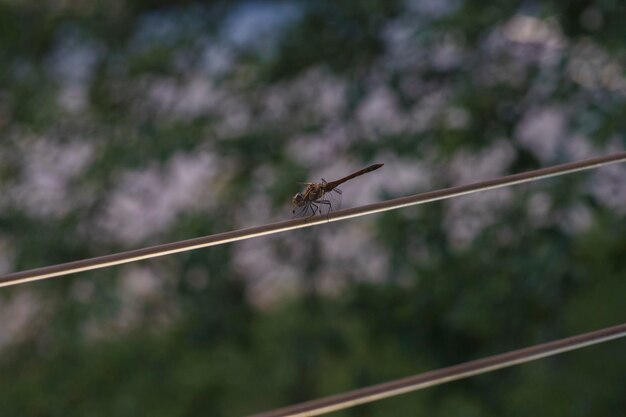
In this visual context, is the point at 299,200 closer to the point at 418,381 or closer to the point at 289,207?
the point at 418,381

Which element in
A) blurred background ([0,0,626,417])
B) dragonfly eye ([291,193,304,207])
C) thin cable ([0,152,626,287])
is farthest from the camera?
blurred background ([0,0,626,417])

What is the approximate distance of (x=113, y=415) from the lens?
3.93 m

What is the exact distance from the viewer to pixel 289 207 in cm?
378

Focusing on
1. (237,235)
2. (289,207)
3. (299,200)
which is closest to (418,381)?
(237,235)

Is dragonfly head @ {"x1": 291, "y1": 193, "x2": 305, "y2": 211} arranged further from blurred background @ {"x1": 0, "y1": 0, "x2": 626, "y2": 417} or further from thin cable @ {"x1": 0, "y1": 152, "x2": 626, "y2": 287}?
blurred background @ {"x1": 0, "y1": 0, "x2": 626, "y2": 417}

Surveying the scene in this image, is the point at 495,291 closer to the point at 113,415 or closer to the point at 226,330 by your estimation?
the point at 226,330

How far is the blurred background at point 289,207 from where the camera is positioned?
11.6ft

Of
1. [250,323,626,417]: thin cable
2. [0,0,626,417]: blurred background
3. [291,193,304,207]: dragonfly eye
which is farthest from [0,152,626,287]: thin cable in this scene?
[0,0,626,417]: blurred background

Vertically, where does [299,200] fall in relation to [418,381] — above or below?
above

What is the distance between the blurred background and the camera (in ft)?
11.6

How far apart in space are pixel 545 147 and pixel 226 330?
1.54m

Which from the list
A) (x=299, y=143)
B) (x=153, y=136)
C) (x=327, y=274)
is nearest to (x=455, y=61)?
(x=299, y=143)

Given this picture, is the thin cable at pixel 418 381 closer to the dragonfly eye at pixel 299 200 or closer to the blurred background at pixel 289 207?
the dragonfly eye at pixel 299 200

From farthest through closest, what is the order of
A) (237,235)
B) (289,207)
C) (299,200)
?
1. (289,207)
2. (299,200)
3. (237,235)
